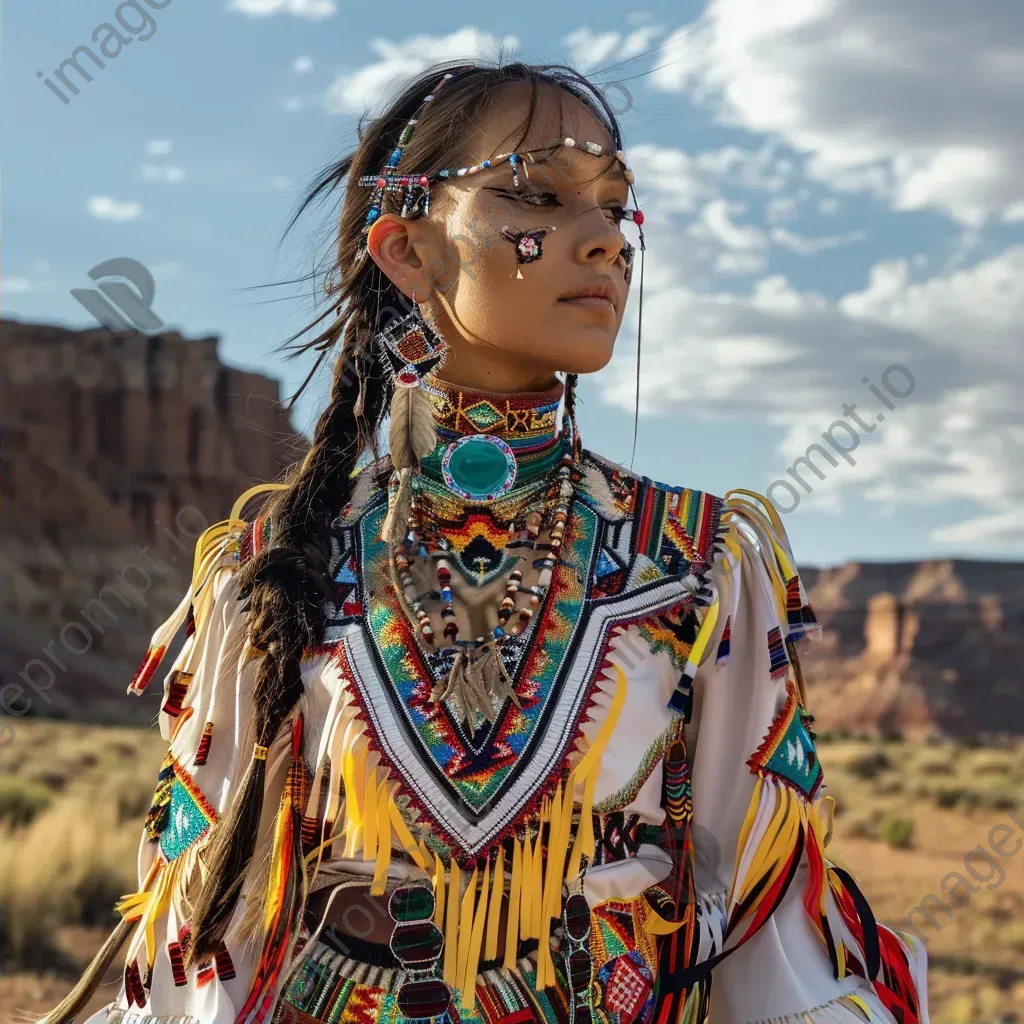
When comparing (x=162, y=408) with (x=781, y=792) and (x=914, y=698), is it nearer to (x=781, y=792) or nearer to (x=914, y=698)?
(x=914, y=698)

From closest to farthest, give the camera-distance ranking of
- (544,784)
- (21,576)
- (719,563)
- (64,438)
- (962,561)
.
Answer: (544,784) → (719,563) → (21,576) → (64,438) → (962,561)

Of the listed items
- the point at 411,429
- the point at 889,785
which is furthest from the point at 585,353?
the point at 889,785

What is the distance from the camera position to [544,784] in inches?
87.4

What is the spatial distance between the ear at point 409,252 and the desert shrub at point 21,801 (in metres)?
14.5

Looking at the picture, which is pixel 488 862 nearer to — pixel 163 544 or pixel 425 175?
pixel 425 175

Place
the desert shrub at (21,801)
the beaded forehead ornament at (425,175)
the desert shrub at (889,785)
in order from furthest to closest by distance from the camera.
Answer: the desert shrub at (889,785) → the desert shrub at (21,801) → the beaded forehead ornament at (425,175)

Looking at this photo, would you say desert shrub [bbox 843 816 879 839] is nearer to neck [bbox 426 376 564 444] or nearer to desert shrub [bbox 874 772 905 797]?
desert shrub [bbox 874 772 905 797]

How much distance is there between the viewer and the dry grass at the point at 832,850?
1080cm

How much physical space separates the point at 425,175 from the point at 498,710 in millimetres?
1080

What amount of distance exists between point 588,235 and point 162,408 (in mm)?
56138

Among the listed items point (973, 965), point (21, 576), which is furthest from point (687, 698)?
point (21, 576)

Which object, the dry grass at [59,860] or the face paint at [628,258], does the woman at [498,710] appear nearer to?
the face paint at [628,258]

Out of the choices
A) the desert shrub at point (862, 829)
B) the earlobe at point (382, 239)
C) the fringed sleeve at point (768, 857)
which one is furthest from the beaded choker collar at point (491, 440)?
the desert shrub at point (862, 829)

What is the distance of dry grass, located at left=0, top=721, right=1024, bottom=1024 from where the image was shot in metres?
10.8
